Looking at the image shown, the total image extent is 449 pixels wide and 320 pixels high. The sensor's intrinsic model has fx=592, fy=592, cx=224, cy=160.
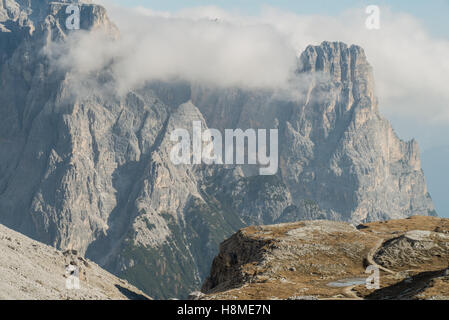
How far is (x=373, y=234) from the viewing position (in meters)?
160

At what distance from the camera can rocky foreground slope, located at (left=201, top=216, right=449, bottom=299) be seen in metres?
103

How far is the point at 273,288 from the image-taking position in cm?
10912

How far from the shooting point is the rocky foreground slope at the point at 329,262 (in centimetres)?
10275

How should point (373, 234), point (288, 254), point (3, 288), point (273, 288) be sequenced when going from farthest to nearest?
point (373, 234)
point (288, 254)
point (273, 288)
point (3, 288)

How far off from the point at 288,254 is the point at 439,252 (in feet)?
110

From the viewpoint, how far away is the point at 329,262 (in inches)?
5197
